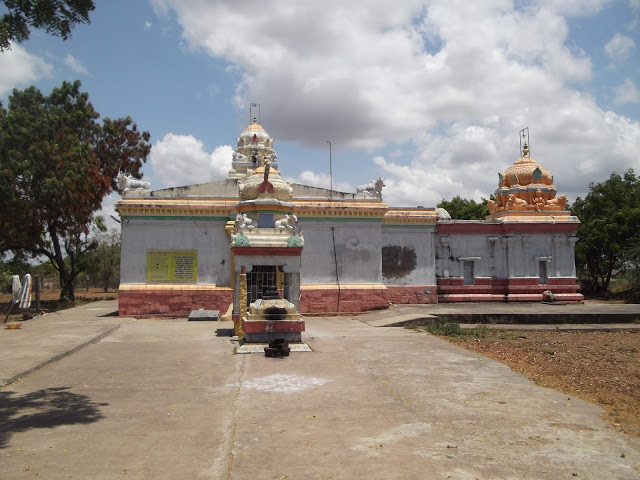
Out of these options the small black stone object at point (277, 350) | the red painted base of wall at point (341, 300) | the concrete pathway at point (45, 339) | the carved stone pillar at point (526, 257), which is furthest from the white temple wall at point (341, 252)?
the small black stone object at point (277, 350)

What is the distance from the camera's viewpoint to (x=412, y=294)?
72.7ft

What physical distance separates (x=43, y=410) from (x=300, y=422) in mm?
3442

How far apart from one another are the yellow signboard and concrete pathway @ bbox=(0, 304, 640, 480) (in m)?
9.44

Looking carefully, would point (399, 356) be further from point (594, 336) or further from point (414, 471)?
point (594, 336)

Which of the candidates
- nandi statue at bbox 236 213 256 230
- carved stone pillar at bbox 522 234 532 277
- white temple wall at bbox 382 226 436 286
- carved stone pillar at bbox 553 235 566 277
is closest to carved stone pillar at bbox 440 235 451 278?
white temple wall at bbox 382 226 436 286

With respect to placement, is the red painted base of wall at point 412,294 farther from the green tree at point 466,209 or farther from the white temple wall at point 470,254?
the green tree at point 466,209

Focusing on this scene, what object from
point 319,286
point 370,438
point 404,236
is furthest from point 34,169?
point 370,438

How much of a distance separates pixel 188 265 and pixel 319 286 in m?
5.24

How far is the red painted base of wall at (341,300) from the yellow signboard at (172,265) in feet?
14.7

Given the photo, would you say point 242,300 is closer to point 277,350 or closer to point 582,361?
point 277,350

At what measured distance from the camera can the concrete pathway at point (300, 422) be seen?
478cm

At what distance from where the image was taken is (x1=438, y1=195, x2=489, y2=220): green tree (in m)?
38.8

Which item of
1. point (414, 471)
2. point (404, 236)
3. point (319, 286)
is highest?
point (404, 236)

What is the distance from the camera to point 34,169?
22422mm
